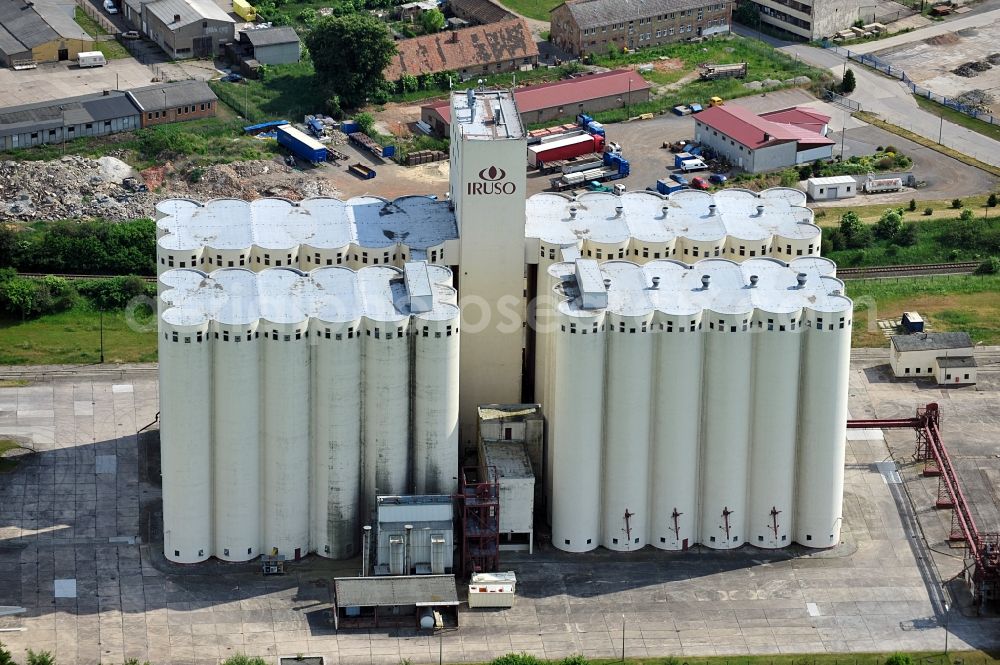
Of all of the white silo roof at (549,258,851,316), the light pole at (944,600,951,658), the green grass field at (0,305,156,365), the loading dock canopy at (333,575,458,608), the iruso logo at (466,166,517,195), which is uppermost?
the iruso logo at (466,166,517,195)

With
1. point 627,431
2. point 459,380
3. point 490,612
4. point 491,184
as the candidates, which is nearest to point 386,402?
point 459,380

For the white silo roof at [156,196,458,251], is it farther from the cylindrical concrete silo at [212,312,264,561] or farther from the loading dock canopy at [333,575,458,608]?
the loading dock canopy at [333,575,458,608]

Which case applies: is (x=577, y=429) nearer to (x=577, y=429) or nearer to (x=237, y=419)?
(x=577, y=429)

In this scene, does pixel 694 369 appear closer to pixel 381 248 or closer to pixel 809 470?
pixel 809 470

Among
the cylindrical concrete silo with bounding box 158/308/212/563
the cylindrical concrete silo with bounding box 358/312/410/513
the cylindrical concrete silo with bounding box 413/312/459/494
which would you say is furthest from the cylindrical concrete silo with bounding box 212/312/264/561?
the cylindrical concrete silo with bounding box 413/312/459/494

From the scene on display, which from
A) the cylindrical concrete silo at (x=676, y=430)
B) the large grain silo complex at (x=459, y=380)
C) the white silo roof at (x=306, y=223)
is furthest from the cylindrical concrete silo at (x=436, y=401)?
the cylindrical concrete silo at (x=676, y=430)
